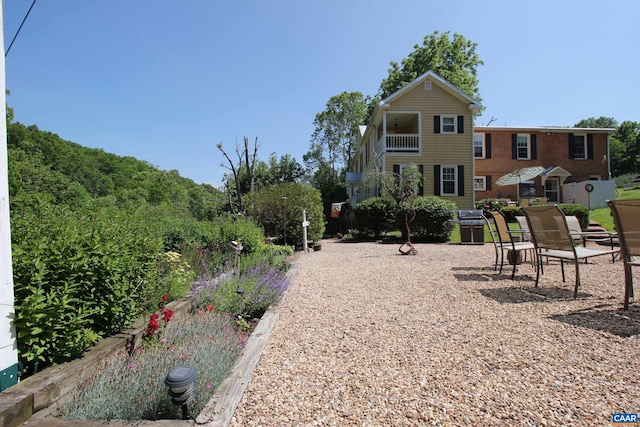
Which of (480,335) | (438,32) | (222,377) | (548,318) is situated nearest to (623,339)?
(548,318)

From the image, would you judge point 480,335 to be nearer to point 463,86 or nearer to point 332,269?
point 332,269

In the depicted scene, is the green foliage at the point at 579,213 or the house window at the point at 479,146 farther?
the house window at the point at 479,146

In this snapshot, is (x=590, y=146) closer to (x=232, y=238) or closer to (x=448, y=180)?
(x=448, y=180)

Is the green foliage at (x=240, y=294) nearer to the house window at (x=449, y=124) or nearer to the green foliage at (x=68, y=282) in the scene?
the green foliage at (x=68, y=282)

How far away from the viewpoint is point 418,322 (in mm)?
3678

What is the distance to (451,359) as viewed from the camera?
274 centimetres

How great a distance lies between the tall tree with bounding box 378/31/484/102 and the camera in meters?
25.5

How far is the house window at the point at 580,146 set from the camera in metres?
23.6

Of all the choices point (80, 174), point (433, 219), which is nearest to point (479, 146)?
point (433, 219)

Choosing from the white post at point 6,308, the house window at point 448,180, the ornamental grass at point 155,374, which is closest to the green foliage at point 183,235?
the ornamental grass at point 155,374

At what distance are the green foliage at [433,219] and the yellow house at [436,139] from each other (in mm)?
4338

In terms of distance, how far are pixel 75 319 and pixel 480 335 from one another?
312 centimetres

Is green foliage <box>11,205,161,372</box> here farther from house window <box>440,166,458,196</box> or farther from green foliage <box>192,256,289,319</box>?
house window <box>440,166,458,196</box>

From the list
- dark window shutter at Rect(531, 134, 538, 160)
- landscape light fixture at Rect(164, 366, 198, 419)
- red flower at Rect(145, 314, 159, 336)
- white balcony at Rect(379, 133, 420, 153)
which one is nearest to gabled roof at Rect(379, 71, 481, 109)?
white balcony at Rect(379, 133, 420, 153)
